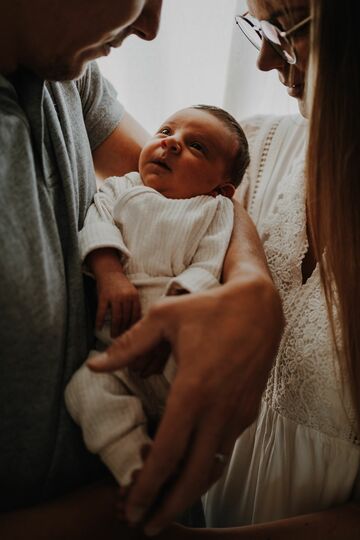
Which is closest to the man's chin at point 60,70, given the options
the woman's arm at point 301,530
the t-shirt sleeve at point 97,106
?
the t-shirt sleeve at point 97,106

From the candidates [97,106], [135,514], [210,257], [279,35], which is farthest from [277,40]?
[135,514]

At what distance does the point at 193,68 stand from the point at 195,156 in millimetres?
883

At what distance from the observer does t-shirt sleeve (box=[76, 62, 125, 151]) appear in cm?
128

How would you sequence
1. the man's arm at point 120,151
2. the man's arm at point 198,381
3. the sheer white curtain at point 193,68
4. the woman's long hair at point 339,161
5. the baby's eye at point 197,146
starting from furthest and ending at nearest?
the sheer white curtain at point 193,68 < the man's arm at point 120,151 < the baby's eye at point 197,146 < the woman's long hair at point 339,161 < the man's arm at point 198,381

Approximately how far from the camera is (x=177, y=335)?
2.58ft

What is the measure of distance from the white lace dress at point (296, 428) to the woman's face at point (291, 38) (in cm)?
26

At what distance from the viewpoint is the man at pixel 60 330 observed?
78 centimetres

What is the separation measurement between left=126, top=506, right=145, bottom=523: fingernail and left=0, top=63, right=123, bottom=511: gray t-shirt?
0.17 m

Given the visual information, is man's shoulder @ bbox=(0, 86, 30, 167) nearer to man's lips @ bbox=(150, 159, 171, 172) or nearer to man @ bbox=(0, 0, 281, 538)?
man @ bbox=(0, 0, 281, 538)

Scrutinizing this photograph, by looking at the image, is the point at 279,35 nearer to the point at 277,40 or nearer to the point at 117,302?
the point at 277,40

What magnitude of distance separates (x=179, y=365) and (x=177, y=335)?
45mm

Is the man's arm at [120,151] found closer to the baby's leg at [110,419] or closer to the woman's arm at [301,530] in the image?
the baby's leg at [110,419]

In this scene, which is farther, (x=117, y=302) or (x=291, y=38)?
(x=291, y=38)

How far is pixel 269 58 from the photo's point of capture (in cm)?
129
